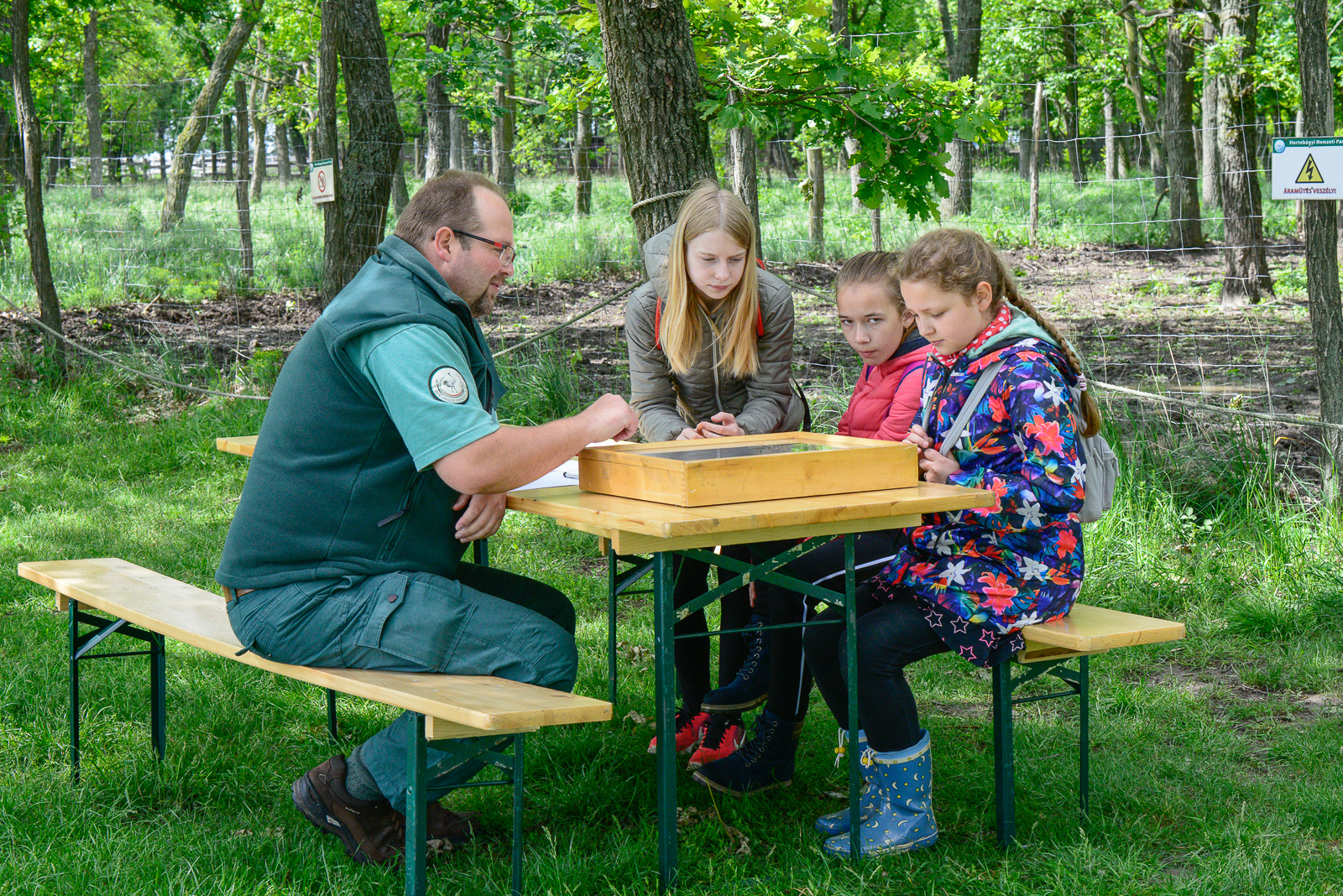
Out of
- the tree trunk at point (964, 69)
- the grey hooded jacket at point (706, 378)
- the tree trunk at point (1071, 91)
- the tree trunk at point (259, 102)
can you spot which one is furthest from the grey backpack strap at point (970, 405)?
the tree trunk at point (1071, 91)

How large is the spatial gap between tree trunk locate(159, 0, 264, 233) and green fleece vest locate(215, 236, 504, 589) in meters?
12.5

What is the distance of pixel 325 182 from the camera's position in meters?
7.60

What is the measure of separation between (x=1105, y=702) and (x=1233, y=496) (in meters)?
1.80

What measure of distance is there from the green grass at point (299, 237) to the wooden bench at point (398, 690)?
823cm

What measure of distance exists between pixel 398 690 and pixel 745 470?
84cm

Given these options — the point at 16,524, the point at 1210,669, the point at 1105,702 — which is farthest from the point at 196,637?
the point at 16,524

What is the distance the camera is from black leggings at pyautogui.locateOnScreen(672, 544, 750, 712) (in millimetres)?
3492

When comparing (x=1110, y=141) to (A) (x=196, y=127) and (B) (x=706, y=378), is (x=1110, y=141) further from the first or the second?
(B) (x=706, y=378)

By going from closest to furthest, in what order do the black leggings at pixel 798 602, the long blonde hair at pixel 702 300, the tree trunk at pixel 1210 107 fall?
the black leggings at pixel 798 602 < the long blonde hair at pixel 702 300 < the tree trunk at pixel 1210 107

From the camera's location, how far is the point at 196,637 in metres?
2.83

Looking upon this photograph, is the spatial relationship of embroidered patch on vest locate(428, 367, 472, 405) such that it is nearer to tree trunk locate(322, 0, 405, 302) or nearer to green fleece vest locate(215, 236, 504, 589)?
green fleece vest locate(215, 236, 504, 589)

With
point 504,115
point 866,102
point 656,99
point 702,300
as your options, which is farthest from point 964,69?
point 702,300

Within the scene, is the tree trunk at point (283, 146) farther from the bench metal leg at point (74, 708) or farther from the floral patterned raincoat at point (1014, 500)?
the floral patterned raincoat at point (1014, 500)

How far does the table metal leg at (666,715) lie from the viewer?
2.51 meters
